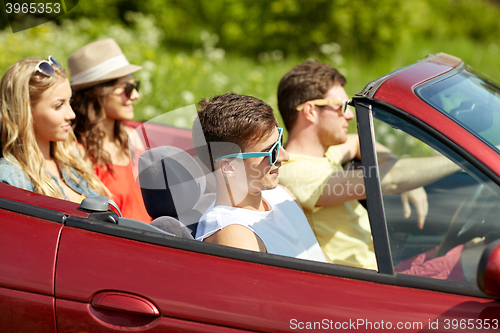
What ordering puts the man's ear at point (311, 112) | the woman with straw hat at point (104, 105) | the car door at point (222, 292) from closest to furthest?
1. the car door at point (222, 292)
2. the man's ear at point (311, 112)
3. the woman with straw hat at point (104, 105)

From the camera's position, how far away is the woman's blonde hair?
2.12 meters

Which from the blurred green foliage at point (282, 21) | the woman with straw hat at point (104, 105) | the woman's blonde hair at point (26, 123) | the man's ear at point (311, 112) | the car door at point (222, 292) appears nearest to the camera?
the car door at point (222, 292)

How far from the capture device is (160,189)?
70.4 inches

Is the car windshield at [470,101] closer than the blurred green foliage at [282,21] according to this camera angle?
Yes

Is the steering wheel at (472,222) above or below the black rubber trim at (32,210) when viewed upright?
below

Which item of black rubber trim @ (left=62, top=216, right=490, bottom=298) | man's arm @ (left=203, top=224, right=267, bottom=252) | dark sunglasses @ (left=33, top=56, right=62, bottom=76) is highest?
dark sunglasses @ (left=33, top=56, right=62, bottom=76)

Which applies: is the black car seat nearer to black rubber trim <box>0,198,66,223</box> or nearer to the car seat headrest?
the car seat headrest

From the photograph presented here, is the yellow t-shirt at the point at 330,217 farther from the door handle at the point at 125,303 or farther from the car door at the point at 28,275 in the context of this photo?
the car door at the point at 28,275

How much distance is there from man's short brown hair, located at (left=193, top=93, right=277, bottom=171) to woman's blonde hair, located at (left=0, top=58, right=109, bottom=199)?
2.68ft

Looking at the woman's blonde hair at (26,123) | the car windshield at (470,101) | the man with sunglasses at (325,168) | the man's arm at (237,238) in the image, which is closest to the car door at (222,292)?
the man's arm at (237,238)

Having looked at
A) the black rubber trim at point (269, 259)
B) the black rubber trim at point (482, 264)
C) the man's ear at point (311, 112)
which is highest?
the man's ear at point (311, 112)

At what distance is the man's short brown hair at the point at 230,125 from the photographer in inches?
66.1

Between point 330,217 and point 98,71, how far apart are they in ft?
5.91

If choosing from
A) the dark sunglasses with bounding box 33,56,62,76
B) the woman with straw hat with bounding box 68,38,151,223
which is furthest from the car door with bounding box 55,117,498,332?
the woman with straw hat with bounding box 68,38,151,223
